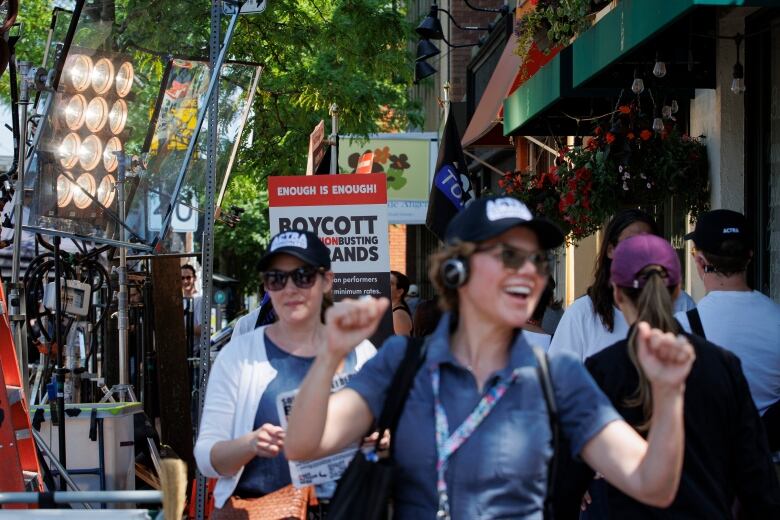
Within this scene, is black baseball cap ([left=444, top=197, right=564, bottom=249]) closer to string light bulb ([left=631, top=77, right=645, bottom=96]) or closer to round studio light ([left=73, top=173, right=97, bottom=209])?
round studio light ([left=73, top=173, right=97, bottom=209])

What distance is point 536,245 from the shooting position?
349cm

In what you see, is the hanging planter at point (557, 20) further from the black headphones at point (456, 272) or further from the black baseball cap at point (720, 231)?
the black headphones at point (456, 272)

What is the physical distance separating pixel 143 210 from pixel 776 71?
14.4 ft

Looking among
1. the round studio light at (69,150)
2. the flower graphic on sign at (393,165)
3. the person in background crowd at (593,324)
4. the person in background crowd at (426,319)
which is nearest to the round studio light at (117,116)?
the round studio light at (69,150)

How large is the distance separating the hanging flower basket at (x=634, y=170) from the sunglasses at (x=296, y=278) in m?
4.98

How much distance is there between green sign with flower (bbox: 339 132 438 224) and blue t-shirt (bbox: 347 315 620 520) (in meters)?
19.4

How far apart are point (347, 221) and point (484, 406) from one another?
5.57m

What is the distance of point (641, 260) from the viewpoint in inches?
172

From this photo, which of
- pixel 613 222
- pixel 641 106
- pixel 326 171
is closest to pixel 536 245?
pixel 613 222

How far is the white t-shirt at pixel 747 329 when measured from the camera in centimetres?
577

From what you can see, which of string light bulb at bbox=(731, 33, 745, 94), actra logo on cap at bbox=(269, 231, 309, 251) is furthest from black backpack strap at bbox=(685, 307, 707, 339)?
string light bulb at bbox=(731, 33, 745, 94)

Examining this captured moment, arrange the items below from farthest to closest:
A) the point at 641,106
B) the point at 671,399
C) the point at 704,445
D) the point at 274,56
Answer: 1. the point at 274,56
2. the point at 641,106
3. the point at 704,445
4. the point at 671,399

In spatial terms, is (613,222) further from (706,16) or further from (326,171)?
(326,171)

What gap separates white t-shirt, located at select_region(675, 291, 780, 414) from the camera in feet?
18.9
